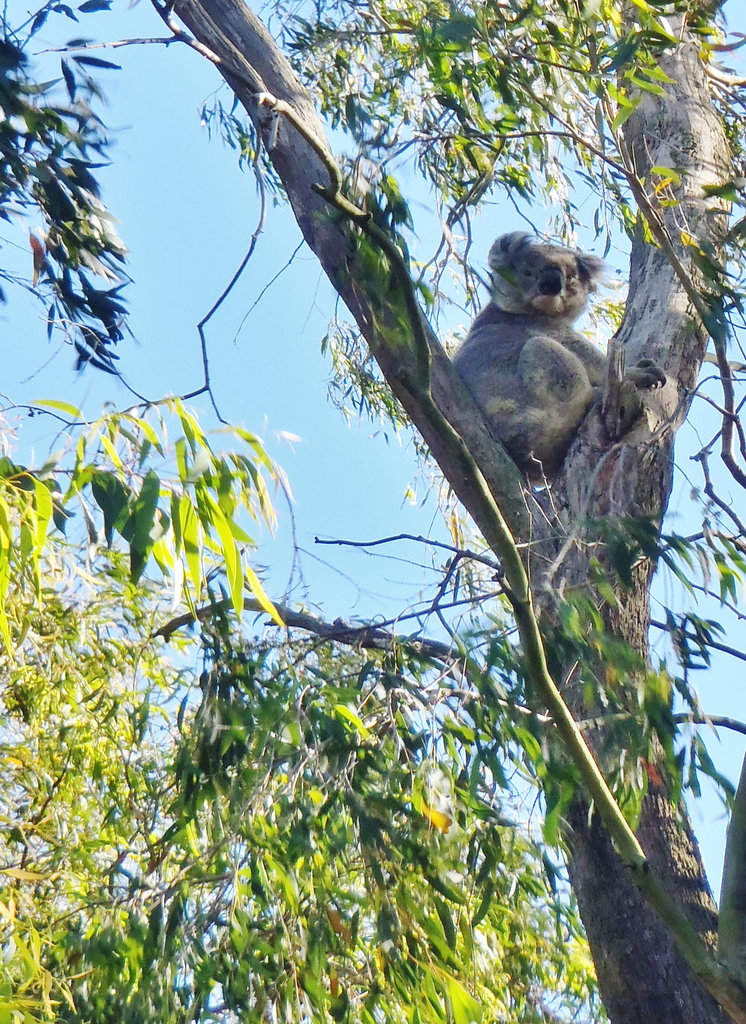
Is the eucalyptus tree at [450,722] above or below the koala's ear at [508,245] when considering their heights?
below

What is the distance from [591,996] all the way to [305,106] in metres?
2.41

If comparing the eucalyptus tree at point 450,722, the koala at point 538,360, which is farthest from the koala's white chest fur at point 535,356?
the eucalyptus tree at point 450,722

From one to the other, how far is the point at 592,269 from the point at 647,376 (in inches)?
70.9

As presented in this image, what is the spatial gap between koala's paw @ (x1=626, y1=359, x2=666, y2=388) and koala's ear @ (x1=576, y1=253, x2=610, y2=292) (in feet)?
5.52

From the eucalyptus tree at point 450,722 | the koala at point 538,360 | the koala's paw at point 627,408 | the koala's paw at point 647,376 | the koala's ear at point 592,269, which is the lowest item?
the eucalyptus tree at point 450,722

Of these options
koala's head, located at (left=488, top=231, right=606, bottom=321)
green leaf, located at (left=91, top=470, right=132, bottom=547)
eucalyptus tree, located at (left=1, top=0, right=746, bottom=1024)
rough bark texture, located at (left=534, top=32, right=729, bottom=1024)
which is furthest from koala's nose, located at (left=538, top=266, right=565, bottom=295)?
green leaf, located at (left=91, top=470, right=132, bottom=547)

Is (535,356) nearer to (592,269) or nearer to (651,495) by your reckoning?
(592,269)

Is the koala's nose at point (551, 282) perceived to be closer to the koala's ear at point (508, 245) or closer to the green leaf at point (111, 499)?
the koala's ear at point (508, 245)

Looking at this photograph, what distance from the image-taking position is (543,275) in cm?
433

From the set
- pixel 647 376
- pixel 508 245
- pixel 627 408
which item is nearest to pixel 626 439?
pixel 627 408

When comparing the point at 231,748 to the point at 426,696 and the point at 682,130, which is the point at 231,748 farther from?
the point at 682,130

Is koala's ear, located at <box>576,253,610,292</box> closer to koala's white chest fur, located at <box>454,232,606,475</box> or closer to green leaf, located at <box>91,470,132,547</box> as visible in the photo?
koala's white chest fur, located at <box>454,232,606,475</box>

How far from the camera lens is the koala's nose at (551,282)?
4.31 metres

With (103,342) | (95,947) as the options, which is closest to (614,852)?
(95,947)
